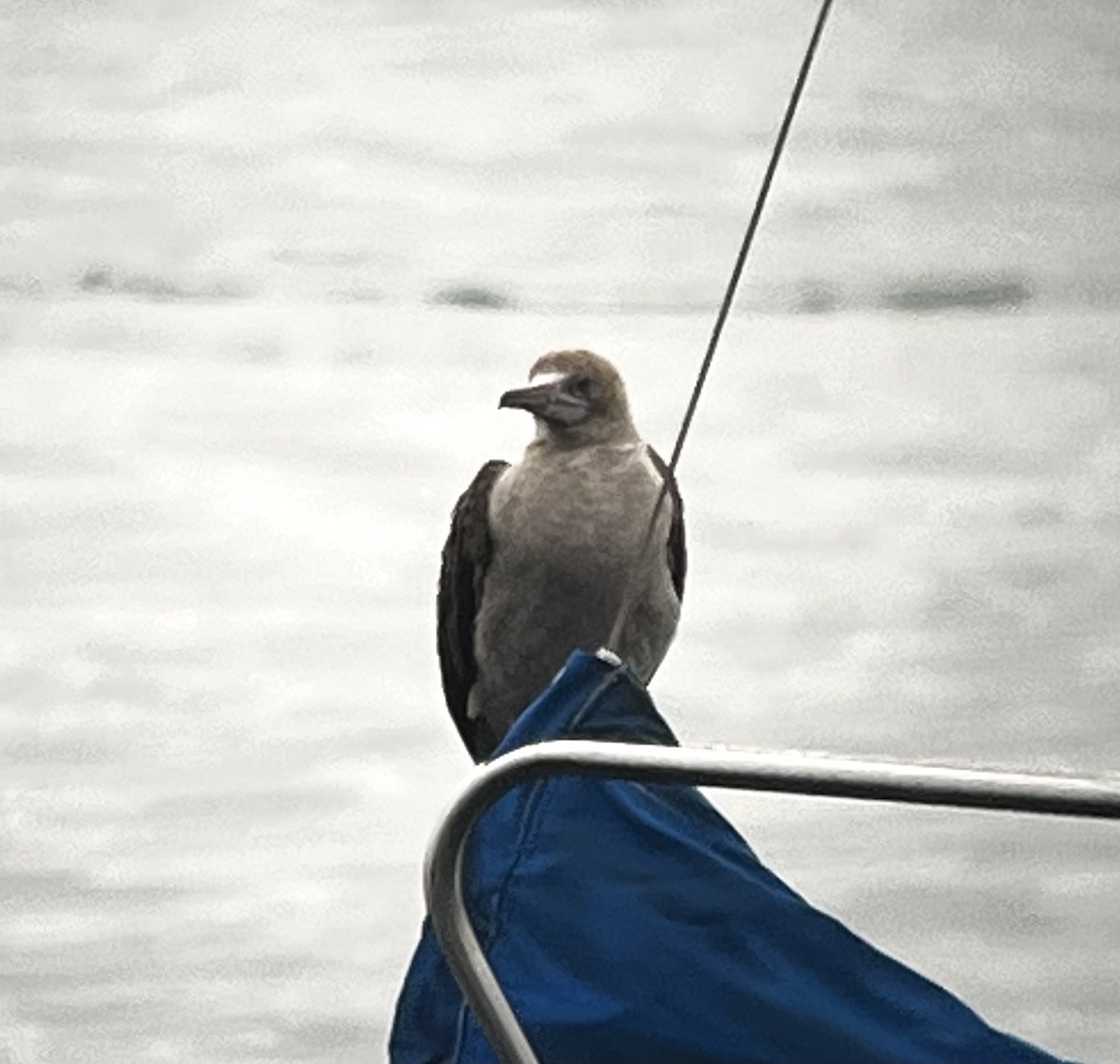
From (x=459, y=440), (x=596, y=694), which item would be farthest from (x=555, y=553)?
(x=459, y=440)

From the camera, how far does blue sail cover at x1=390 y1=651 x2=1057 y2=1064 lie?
135cm

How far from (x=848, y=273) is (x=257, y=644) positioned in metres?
1.69

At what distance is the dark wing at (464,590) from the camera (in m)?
2.62

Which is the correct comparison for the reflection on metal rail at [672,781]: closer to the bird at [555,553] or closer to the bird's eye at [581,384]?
the bird at [555,553]

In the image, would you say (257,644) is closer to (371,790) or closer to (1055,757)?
(371,790)

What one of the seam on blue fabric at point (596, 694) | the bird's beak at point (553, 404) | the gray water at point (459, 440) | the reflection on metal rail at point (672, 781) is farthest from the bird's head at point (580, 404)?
the reflection on metal rail at point (672, 781)

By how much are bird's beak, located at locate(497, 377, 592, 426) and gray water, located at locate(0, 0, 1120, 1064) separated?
3.32 feet

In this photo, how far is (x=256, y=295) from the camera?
5.33 metres

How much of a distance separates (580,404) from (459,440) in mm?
2144

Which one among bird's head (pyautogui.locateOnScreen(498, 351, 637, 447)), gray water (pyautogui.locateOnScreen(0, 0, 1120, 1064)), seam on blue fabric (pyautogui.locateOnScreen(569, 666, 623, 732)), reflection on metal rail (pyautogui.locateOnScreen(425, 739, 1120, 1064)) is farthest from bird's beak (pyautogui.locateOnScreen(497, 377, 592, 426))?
reflection on metal rail (pyautogui.locateOnScreen(425, 739, 1120, 1064))

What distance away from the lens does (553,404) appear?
8.57 feet

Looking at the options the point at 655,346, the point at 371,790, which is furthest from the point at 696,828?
the point at 655,346

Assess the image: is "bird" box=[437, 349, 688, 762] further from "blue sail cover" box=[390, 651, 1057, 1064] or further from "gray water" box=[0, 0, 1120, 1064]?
"blue sail cover" box=[390, 651, 1057, 1064]

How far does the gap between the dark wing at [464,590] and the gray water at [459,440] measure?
79 cm
